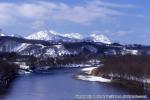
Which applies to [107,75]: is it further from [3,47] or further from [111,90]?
[3,47]

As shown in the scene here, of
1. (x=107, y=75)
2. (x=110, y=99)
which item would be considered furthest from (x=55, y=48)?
(x=110, y=99)

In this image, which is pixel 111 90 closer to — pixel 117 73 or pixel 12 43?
pixel 117 73

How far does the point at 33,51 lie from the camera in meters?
155

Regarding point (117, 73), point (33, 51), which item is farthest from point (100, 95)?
point (33, 51)

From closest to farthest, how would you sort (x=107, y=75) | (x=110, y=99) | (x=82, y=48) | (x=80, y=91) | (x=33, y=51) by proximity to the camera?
(x=110, y=99) → (x=80, y=91) → (x=107, y=75) → (x=33, y=51) → (x=82, y=48)

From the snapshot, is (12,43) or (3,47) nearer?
(3,47)

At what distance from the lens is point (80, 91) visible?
37156 millimetres

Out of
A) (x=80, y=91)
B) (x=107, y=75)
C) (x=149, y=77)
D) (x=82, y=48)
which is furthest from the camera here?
(x=82, y=48)

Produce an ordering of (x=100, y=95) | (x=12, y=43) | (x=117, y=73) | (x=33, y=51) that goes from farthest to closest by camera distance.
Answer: (x=12, y=43) → (x=33, y=51) → (x=117, y=73) → (x=100, y=95)

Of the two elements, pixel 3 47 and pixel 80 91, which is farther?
pixel 3 47

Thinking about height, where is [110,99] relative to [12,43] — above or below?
below

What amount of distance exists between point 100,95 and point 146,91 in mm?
3936

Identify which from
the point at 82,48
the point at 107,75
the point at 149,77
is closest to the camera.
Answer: the point at 149,77

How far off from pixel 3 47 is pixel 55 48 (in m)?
17.9
